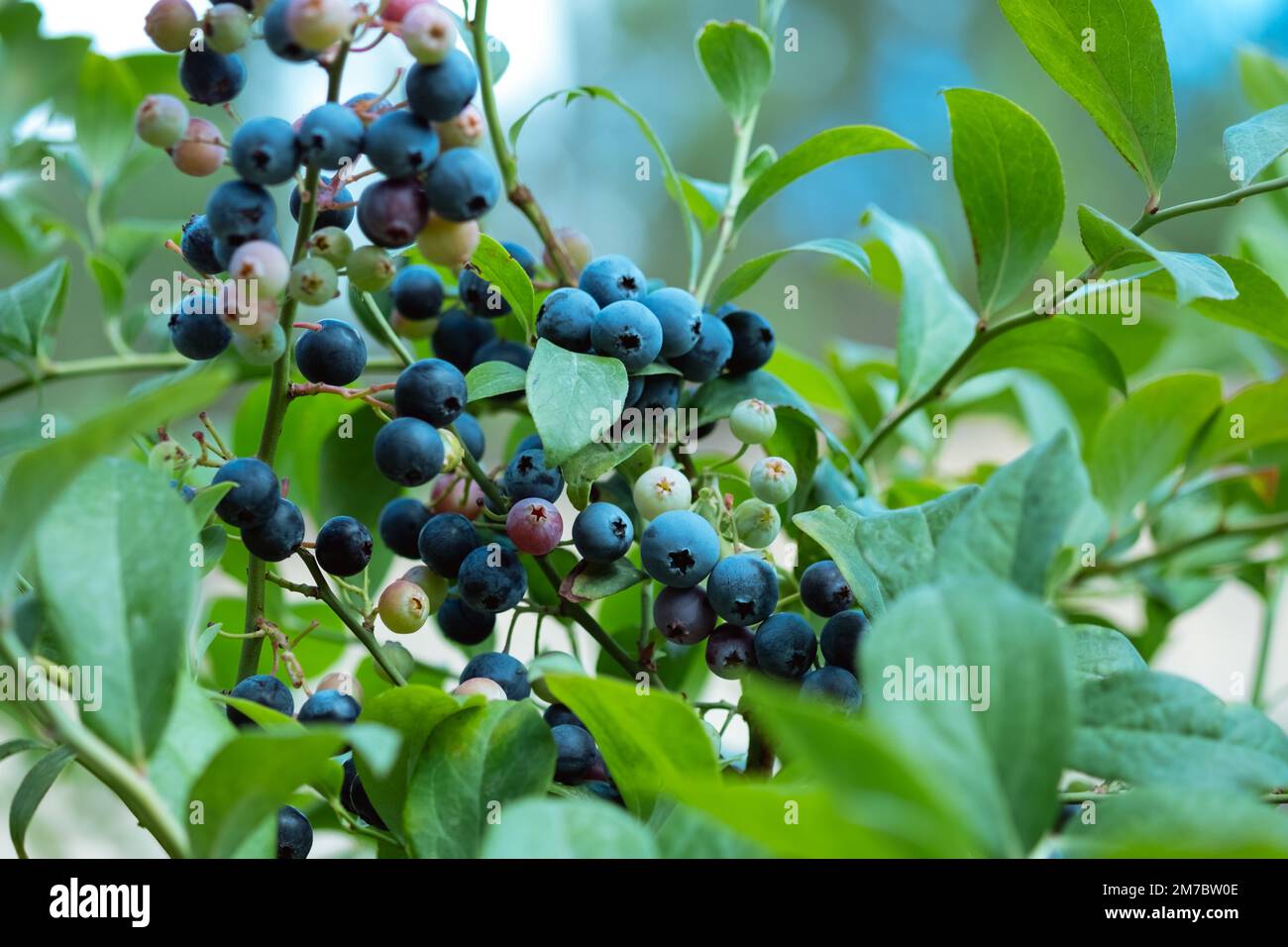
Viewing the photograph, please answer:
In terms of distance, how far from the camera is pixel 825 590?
1.28 ft

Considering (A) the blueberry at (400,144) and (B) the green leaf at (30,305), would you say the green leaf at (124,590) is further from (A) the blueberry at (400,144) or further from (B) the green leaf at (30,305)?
(B) the green leaf at (30,305)

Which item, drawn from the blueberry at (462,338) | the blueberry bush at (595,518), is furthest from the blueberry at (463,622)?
the blueberry at (462,338)

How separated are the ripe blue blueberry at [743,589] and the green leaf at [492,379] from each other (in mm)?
97

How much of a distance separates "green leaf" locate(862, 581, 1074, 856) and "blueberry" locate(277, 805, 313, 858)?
8.3 inches

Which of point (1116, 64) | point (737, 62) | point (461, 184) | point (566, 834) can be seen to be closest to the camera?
point (566, 834)

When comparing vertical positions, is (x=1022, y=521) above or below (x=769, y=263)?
below

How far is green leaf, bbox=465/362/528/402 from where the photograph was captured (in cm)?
39

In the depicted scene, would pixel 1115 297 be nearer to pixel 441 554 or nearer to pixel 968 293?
pixel 441 554

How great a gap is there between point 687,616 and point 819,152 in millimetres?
217

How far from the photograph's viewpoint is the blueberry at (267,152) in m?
0.32

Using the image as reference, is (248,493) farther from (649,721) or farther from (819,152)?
(819,152)

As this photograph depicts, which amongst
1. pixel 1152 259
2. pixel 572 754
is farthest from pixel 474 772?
pixel 1152 259

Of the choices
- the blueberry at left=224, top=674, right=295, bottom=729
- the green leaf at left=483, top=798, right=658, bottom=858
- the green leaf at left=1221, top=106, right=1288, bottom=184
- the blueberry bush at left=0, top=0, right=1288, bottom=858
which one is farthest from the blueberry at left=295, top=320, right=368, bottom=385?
the green leaf at left=1221, top=106, right=1288, bottom=184
